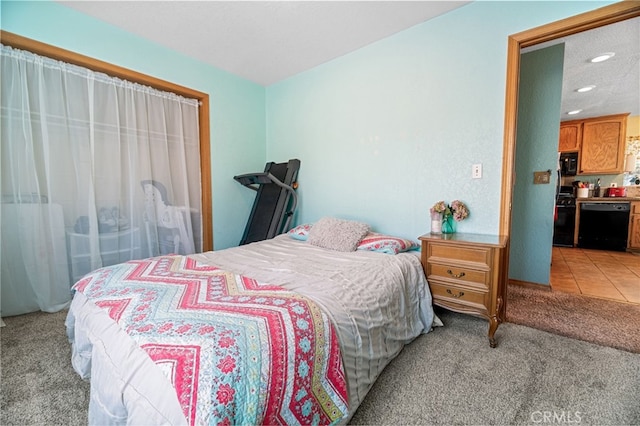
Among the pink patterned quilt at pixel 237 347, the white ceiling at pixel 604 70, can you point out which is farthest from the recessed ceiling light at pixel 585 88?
the pink patterned quilt at pixel 237 347

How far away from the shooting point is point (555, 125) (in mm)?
2557

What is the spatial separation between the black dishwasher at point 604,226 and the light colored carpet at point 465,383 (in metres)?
3.97

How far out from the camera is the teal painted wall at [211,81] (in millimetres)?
1987

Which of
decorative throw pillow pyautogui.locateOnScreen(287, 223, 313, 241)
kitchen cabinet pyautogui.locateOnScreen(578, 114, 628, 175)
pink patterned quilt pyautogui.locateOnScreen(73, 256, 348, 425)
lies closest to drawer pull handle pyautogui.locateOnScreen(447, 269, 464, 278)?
pink patterned quilt pyautogui.locateOnScreen(73, 256, 348, 425)

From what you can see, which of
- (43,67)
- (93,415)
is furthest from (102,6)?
(93,415)

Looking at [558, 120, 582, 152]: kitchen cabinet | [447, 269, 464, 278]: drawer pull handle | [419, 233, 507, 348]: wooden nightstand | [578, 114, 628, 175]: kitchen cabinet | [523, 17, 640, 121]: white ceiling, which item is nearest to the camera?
[419, 233, 507, 348]: wooden nightstand

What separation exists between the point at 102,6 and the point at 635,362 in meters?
4.28

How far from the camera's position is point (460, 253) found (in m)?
1.76

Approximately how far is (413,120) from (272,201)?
173 centimetres

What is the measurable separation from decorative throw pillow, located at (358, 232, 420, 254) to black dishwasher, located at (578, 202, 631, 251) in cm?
434

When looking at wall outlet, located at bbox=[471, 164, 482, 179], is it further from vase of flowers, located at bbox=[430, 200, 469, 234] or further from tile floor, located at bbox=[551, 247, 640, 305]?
tile floor, located at bbox=[551, 247, 640, 305]

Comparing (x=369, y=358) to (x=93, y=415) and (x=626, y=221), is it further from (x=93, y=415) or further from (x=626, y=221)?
(x=626, y=221)

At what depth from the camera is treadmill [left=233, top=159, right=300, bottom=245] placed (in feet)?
9.64

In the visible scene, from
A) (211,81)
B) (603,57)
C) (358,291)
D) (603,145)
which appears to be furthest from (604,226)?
(211,81)
